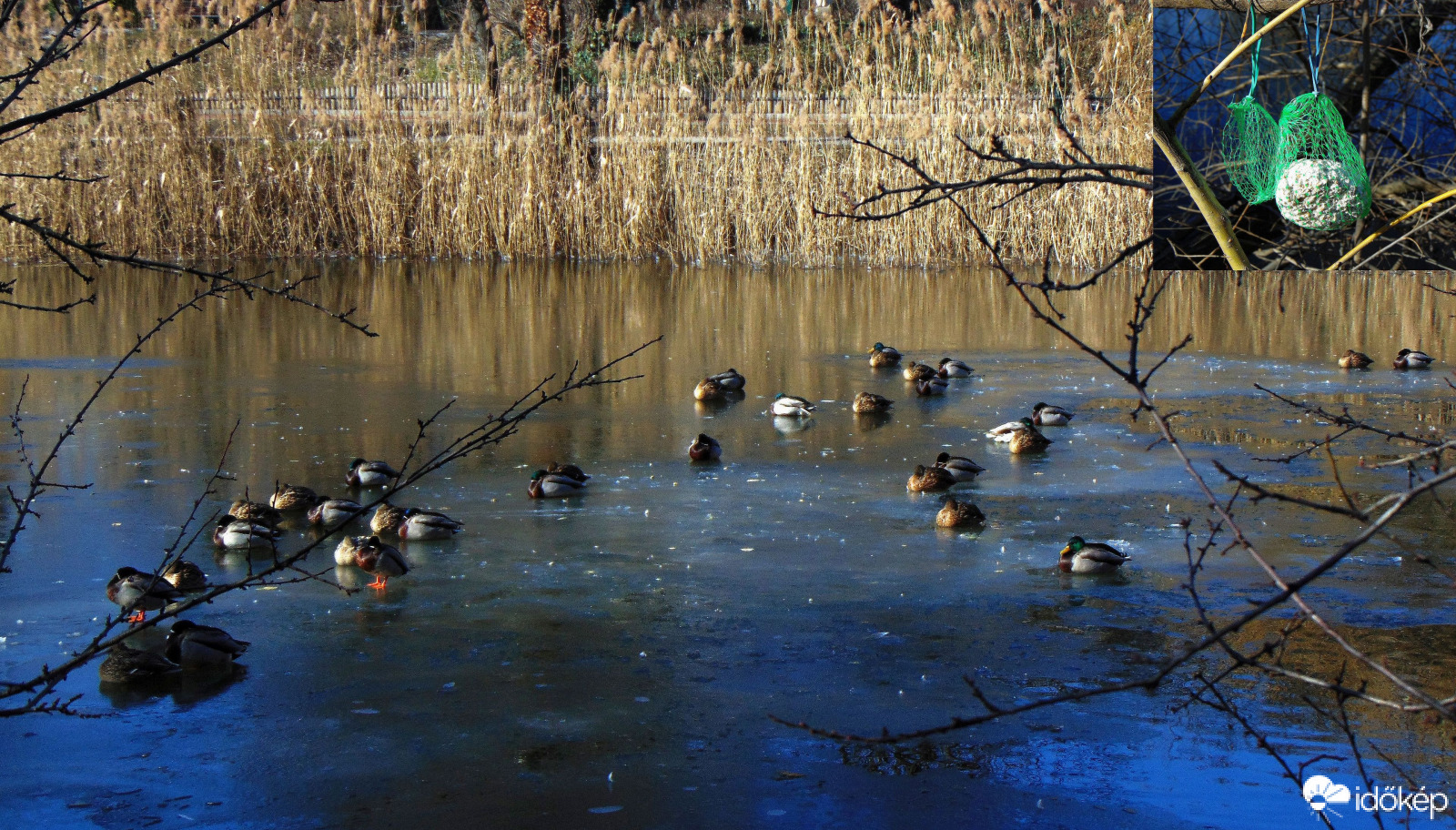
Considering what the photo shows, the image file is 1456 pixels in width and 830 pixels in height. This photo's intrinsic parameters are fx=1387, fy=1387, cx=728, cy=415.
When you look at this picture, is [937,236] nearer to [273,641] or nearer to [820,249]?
[820,249]

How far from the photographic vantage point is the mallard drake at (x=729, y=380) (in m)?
8.93

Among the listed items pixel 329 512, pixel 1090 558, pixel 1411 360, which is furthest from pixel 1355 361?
pixel 329 512

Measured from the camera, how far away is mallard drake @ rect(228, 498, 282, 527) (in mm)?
5652

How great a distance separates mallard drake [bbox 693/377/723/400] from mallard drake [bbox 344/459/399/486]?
257 centimetres

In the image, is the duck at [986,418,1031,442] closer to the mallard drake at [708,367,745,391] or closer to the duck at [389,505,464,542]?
the mallard drake at [708,367,745,391]

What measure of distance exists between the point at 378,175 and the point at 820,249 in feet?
17.4

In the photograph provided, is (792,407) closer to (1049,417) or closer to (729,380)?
(729,380)

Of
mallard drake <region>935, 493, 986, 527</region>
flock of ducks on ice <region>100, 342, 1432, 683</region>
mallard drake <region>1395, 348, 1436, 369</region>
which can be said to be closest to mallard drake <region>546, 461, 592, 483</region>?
flock of ducks on ice <region>100, 342, 1432, 683</region>

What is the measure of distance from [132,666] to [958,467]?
3.86 metres

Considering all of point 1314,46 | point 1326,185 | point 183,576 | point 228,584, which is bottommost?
point 183,576

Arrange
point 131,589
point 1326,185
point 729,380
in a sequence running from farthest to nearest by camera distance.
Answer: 1. point 729,380
2. point 131,589
3. point 1326,185

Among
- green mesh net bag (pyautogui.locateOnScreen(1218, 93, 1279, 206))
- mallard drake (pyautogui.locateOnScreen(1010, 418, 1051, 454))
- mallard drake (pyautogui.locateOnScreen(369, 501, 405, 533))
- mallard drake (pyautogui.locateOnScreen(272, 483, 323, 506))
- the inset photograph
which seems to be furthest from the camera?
mallard drake (pyautogui.locateOnScreen(1010, 418, 1051, 454))

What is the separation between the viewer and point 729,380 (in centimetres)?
898

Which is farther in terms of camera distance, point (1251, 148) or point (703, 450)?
point (703, 450)
